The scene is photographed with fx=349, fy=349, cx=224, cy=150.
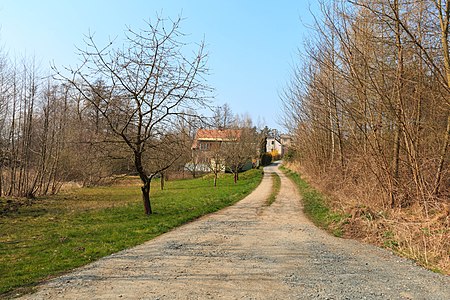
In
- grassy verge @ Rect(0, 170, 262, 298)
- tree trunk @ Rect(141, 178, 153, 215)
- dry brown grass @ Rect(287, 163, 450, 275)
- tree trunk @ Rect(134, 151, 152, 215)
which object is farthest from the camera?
tree trunk @ Rect(141, 178, 153, 215)

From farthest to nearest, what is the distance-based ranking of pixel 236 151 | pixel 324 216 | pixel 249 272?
1. pixel 236 151
2. pixel 324 216
3. pixel 249 272

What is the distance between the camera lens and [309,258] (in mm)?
6688

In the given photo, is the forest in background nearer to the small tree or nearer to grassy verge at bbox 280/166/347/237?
grassy verge at bbox 280/166/347/237

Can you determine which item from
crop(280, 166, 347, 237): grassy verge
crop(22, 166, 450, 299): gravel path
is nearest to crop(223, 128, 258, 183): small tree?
crop(280, 166, 347, 237): grassy verge

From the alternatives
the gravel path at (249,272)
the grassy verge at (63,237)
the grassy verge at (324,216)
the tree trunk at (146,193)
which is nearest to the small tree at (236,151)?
the grassy verge at (324,216)

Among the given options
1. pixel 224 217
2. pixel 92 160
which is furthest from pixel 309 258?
pixel 92 160

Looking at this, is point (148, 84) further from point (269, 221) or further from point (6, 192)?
point (6, 192)

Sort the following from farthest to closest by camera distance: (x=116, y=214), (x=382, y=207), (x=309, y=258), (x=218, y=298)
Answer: (x=116, y=214) < (x=382, y=207) < (x=309, y=258) < (x=218, y=298)

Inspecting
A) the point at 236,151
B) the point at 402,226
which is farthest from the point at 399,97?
the point at 236,151

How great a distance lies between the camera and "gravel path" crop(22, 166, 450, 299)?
4676 millimetres

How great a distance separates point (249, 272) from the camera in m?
5.58

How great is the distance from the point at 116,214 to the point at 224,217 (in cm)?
447

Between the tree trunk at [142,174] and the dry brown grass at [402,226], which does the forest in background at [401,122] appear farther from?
the tree trunk at [142,174]

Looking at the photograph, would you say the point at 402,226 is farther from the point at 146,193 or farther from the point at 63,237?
the point at 146,193
